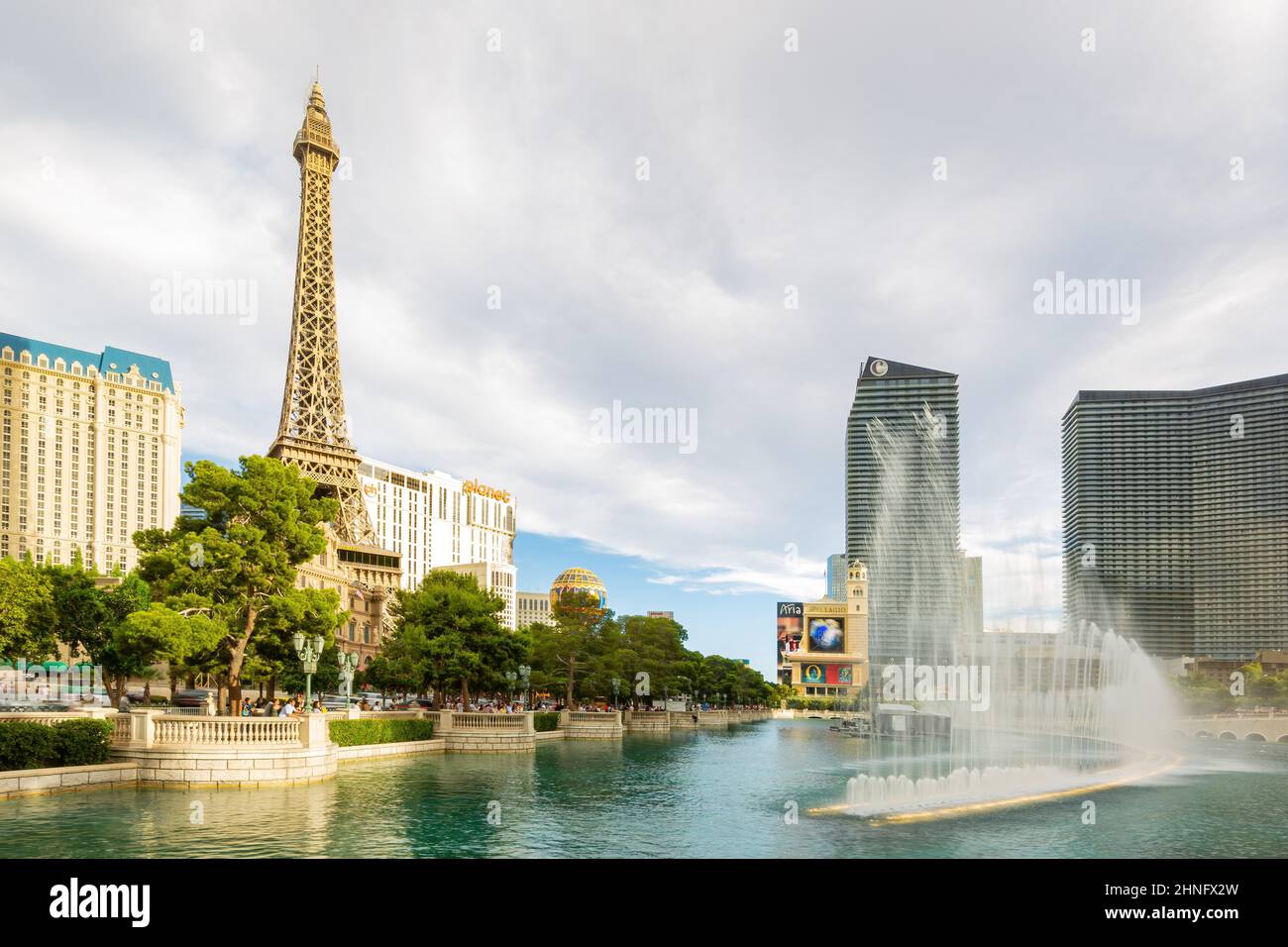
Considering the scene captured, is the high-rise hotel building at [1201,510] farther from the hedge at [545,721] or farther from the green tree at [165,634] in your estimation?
the green tree at [165,634]

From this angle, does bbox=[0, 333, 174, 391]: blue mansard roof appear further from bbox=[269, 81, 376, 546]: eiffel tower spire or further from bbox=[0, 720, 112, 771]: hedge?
bbox=[0, 720, 112, 771]: hedge

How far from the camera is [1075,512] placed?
140 meters

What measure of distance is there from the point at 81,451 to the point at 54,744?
534 ft

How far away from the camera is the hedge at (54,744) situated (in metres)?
28.5

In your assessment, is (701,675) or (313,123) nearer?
(701,675)

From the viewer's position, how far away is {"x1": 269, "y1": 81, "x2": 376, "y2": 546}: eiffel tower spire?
4781 inches

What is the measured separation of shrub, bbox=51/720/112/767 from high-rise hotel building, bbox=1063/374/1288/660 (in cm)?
15791

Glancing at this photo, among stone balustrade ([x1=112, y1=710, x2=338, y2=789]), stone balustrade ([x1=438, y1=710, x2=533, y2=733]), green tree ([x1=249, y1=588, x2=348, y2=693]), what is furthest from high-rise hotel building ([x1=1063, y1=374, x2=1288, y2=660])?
stone balustrade ([x1=112, y1=710, x2=338, y2=789])

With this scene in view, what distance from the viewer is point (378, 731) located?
45.3m
